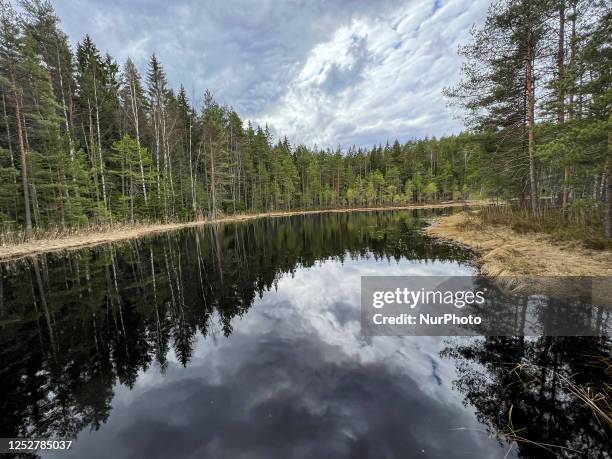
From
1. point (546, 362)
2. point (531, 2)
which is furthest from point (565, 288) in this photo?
point (531, 2)

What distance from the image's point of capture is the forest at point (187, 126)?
31.8 ft

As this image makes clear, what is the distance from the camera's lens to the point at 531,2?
39.7ft

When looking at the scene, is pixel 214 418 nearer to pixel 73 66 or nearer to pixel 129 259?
pixel 129 259

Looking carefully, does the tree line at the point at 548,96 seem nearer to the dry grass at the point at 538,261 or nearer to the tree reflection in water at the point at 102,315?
the dry grass at the point at 538,261

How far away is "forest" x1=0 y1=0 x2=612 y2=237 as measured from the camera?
31.8ft

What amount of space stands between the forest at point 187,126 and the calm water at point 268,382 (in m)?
8.84

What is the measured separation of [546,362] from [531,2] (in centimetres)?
1702

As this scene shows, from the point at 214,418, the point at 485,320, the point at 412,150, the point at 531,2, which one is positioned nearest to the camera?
the point at 214,418

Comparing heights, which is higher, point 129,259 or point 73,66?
point 73,66

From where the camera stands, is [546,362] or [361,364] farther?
[361,364]

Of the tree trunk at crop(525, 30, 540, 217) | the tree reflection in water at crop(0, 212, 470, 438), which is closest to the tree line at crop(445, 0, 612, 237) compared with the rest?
the tree trunk at crop(525, 30, 540, 217)

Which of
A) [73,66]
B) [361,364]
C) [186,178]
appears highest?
[73,66]

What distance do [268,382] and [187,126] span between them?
4317 cm

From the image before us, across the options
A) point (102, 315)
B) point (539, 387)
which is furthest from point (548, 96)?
point (102, 315)
